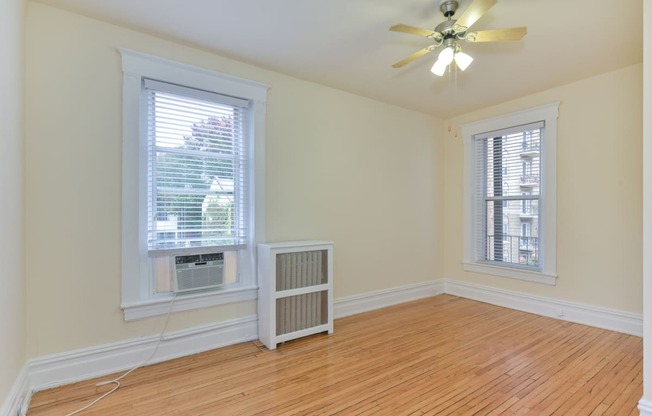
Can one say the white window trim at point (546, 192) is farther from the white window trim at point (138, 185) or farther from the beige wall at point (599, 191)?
the white window trim at point (138, 185)

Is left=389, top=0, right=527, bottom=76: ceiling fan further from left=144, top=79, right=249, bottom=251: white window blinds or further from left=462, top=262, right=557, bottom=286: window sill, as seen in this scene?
left=462, top=262, right=557, bottom=286: window sill

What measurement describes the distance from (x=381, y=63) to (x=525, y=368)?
2.84 meters

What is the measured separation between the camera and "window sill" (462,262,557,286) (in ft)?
12.3

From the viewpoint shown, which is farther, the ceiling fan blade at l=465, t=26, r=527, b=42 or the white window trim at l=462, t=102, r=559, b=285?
the white window trim at l=462, t=102, r=559, b=285

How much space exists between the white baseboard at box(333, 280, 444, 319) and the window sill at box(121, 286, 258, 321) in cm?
110

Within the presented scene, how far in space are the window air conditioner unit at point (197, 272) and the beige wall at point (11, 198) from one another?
0.94 meters

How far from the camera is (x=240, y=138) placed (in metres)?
3.12

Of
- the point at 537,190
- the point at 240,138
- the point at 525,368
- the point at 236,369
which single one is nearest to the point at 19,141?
the point at 240,138

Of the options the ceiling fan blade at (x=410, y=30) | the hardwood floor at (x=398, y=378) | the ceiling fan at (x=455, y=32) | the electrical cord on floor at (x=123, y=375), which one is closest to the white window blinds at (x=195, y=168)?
the electrical cord on floor at (x=123, y=375)

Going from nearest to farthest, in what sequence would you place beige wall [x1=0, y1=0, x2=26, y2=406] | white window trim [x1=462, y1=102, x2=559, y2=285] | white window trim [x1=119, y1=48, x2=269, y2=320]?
1. beige wall [x1=0, y1=0, x2=26, y2=406]
2. white window trim [x1=119, y1=48, x2=269, y2=320]
3. white window trim [x1=462, y1=102, x2=559, y2=285]

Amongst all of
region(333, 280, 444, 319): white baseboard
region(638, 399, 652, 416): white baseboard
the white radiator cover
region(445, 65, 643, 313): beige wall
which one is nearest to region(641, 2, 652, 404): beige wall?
region(638, 399, 652, 416): white baseboard

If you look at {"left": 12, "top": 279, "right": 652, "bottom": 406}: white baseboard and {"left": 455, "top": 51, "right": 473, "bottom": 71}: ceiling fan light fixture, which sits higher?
{"left": 455, "top": 51, "right": 473, "bottom": 71}: ceiling fan light fixture

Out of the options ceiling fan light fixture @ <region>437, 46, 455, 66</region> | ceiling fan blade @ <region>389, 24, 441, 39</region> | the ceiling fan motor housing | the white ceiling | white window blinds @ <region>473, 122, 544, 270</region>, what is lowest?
white window blinds @ <region>473, 122, 544, 270</region>

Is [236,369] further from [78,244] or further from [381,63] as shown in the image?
[381,63]
